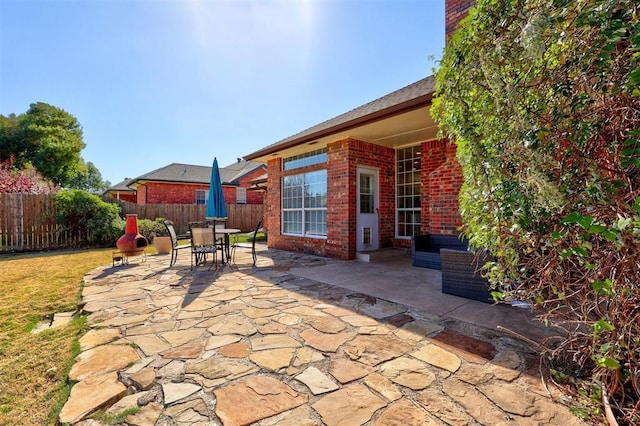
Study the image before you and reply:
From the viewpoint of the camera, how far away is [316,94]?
10195 mm

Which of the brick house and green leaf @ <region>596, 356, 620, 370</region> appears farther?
the brick house

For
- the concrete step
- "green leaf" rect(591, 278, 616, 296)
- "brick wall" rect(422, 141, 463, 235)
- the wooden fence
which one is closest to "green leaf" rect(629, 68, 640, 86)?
"green leaf" rect(591, 278, 616, 296)

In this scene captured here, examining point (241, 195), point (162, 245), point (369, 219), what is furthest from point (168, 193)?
point (369, 219)

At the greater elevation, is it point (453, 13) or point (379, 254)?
point (453, 13)

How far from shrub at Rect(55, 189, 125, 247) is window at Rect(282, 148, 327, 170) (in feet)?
Answer: 24.5

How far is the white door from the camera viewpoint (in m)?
7.49

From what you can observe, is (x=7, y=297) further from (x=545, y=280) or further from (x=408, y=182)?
(x=408, y=182)

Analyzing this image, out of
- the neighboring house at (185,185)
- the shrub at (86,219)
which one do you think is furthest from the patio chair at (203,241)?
the neighboring house at (185,185)

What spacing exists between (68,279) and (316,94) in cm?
890

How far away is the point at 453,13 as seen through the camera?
7461mm

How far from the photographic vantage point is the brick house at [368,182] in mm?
6414

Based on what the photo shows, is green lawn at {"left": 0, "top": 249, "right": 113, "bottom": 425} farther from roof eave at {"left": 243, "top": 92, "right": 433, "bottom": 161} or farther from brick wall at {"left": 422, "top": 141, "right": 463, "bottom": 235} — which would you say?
brick wall at {"left": 422, "top": 141, "right": 463, "bottom": 235}

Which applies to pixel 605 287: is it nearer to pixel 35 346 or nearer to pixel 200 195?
pixel 35 346

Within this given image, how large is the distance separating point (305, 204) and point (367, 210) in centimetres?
197
